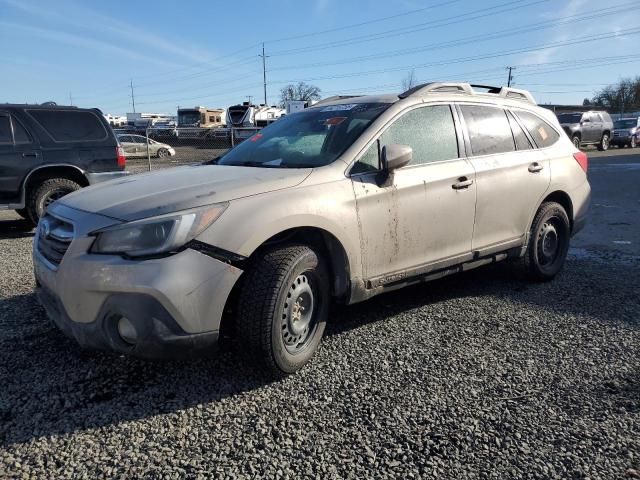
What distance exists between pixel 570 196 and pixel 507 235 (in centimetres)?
112

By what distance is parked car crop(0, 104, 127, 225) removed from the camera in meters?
7.55

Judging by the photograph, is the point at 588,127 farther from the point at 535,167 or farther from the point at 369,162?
the point at 369,162

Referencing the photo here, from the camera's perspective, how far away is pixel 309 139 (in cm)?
384

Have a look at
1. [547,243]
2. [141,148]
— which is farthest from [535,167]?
[141,148]

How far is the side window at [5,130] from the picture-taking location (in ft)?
24.9

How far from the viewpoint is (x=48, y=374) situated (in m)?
3.09

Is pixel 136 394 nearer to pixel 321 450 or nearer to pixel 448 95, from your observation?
pixel 321 450

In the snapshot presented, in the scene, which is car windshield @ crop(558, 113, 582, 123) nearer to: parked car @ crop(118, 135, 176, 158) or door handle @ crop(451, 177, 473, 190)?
parked car @ crop(118, 135, 176, 158)

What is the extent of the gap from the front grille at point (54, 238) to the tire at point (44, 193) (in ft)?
16.2

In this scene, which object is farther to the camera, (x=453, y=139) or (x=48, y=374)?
(x=453, y=139)

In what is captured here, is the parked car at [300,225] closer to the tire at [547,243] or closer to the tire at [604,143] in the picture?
the tire at [547,243]

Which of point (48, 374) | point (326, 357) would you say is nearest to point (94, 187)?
point (48, 374)

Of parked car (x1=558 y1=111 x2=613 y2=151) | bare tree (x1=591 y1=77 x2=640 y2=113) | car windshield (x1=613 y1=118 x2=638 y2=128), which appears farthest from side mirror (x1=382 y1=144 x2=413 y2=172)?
bare tree (x1=591 y1=77 x2=640 y2=113)

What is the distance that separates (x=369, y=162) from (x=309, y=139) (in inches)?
23.5
